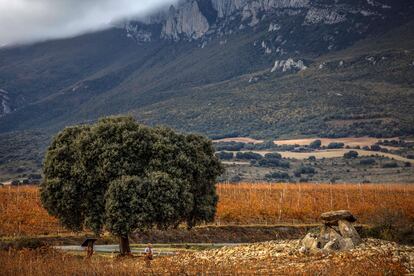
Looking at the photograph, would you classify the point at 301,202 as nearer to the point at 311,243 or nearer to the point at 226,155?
the point at 311,243

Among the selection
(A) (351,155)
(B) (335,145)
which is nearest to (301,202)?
(A) (351,155)

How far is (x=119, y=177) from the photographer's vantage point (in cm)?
3928

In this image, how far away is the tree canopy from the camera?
126 feet

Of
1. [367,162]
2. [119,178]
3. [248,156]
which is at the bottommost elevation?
[119,178]

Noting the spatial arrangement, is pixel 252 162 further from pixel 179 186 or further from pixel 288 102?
pixel 179 186

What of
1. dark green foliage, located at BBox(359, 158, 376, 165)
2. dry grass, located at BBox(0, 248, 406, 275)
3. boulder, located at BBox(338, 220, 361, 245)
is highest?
dark green foliage, located at BBox(359, 158, 376, 165)

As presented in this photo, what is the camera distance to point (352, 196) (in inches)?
3073

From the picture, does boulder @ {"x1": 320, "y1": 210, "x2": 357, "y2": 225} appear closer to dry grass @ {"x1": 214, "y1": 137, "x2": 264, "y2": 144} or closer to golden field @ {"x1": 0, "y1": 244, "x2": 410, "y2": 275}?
golden field @ {"x1": 0, "y1": 244, "x2": 410, "y2": 275}

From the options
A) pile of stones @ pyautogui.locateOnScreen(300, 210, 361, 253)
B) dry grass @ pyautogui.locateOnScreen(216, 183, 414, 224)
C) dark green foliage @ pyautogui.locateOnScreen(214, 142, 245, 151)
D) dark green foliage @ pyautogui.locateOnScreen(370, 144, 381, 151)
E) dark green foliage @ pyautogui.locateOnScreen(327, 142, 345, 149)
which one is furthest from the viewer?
dark green foliage @ pyautogui.locateOnScreen(214, 142, 245, 151)

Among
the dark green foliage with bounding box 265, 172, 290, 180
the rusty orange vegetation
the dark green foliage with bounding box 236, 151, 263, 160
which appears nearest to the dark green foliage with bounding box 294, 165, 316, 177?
the dark green foliage with bounding box 265, 172, 290, 180

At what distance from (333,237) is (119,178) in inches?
547

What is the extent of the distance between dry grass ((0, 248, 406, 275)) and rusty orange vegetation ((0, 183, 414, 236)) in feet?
80.8

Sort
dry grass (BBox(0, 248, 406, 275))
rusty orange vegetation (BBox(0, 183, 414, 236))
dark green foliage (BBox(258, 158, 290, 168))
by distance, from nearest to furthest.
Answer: dry grass (BBox(0, 248, 406, 275))
rusty orange vegetation (BBox(0, 183, 414, 236))
dark green foliage (BBox(258, 158, 290, 168))

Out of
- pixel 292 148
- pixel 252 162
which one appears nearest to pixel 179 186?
pixel 252 162
